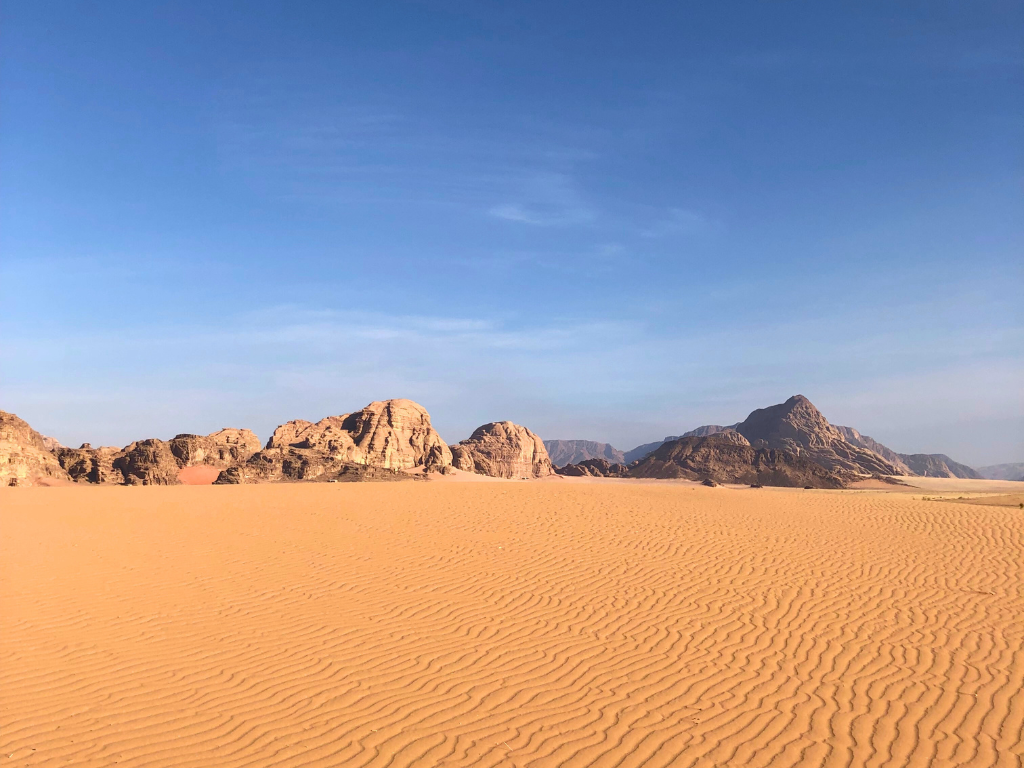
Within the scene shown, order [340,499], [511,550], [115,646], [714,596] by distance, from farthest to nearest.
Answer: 1. [340,499]
2. [511,550]
3. [714,596]
4. [115,646]

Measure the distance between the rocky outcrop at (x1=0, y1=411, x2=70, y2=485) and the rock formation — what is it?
9.46 meters

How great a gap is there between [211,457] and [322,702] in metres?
44.0

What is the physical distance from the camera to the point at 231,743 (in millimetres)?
5699

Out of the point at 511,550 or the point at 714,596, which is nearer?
the point at 714,596

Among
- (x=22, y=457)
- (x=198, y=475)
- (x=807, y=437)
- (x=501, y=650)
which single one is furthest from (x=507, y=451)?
(x=501, y=650)

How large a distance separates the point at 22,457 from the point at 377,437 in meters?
31.7

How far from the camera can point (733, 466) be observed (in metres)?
82.7

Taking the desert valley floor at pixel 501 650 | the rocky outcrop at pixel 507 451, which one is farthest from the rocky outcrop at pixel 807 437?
the desert valley floor at pixel 501 650

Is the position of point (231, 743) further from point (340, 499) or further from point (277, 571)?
point (340, 499)

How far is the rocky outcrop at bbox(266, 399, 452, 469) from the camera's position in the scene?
5756 centimetres

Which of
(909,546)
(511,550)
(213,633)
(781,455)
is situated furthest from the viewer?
(781,455)

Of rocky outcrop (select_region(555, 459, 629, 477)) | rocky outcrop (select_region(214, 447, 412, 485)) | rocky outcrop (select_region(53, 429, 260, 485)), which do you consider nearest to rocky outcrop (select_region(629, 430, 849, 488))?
rocky outcrop (select_region(555, 459, 629, 477))

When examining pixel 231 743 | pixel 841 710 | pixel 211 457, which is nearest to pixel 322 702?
pixel 231 743

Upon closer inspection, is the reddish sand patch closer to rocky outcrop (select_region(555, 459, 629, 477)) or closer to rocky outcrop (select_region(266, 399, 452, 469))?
rocky outcrop (select_region(266, 399, 452, 469))
